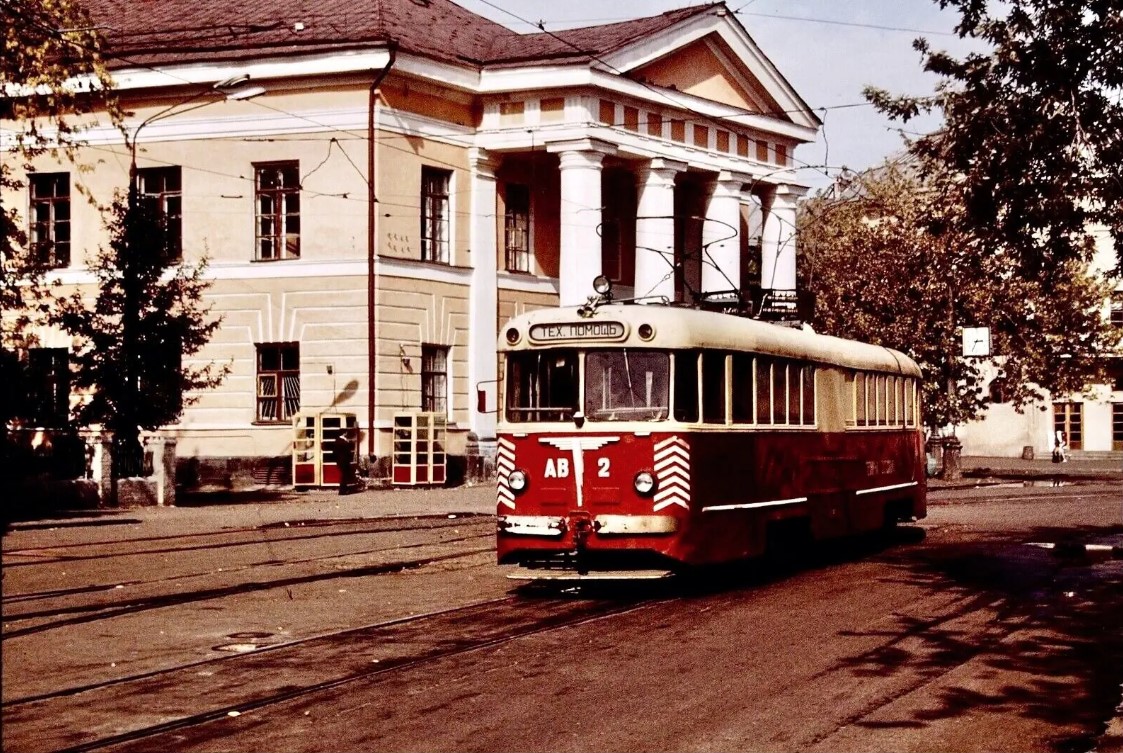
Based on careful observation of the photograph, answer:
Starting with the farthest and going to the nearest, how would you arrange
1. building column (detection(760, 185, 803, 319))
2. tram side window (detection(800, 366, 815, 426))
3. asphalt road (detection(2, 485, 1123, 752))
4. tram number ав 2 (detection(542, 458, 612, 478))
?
building column (detection(760, 185, 803, 319)) < tram side window (detection(800, 366, 815, 426)) < tram number ав 2 (detection(542, 458, 612, 478)) < asphalt road (detection(2, 485, 1123, 752))

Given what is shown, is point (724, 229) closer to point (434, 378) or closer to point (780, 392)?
point (434, 378)

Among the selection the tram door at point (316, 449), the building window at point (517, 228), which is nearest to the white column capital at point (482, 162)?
the building window at point (517, 228)

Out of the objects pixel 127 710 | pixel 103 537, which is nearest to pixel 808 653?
pixel 127 710

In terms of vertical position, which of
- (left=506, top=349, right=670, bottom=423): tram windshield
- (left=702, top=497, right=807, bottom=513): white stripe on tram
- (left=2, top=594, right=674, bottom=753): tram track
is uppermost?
(left=506, top=349, right=670, bottom=423): tram windshield

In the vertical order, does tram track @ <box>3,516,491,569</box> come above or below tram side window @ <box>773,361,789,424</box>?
below

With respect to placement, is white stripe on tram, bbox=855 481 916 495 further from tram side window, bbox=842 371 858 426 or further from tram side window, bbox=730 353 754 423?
tram side window, bbox=730 353 754 423

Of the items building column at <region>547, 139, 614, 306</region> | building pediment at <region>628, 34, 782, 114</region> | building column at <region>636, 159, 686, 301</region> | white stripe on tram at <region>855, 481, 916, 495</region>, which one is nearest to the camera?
white stripe on tram at <region>855, 481, 916, 495</region>

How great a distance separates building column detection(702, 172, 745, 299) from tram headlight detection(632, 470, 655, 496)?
31809 mm

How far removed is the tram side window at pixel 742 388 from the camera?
56.6 ft

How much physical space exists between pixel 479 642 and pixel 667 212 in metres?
34.0

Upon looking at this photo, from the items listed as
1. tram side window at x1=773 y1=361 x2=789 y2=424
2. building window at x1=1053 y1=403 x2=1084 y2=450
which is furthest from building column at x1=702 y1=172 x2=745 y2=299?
building window at x1=1053 y1=403 x2=1084 y2=450

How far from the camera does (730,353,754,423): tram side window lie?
17250 millimetres

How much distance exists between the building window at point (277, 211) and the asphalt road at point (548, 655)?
19639 mm

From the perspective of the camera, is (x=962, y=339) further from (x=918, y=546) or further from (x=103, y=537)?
(x=103, y=537)
